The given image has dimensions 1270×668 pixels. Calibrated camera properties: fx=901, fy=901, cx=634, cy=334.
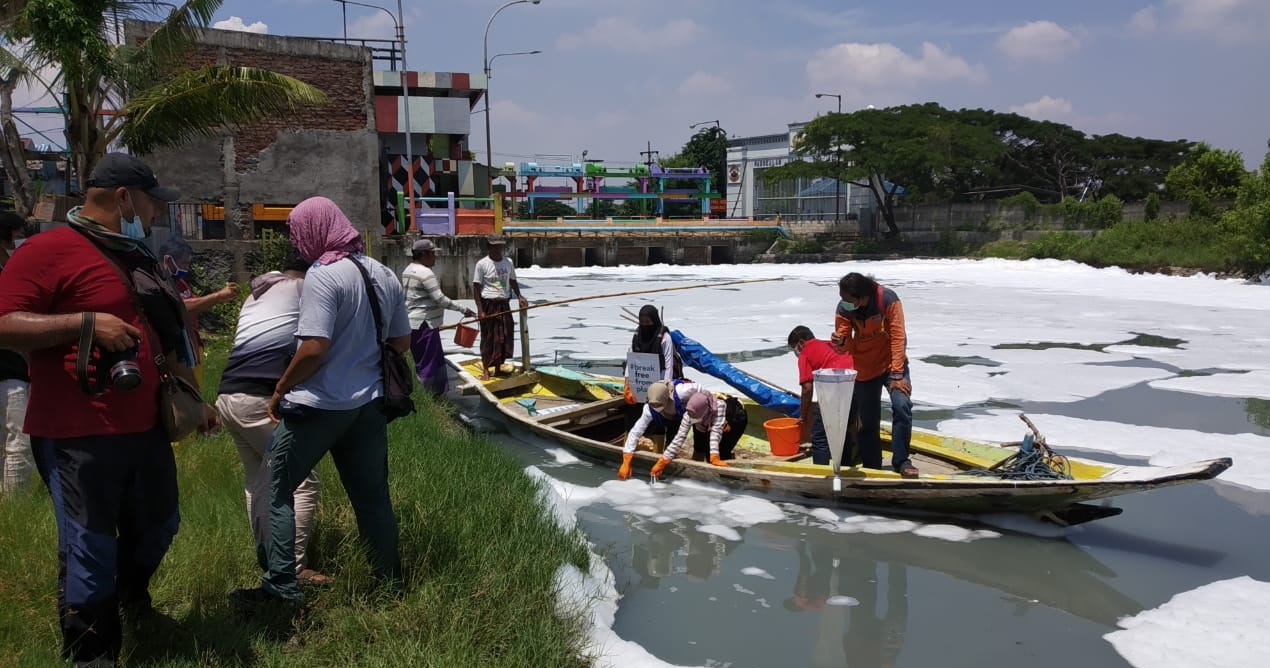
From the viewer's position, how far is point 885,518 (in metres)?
6.35

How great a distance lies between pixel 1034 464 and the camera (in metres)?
5.91

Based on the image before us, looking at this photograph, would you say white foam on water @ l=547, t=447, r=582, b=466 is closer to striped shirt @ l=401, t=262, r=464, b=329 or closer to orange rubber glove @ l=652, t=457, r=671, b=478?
orange rubber glove @ l=652, t=457, r=671, b=478

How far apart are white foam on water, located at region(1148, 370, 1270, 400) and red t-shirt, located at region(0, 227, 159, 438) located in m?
11.8

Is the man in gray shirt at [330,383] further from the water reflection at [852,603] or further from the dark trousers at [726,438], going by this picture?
the dark trousers at [726,438]

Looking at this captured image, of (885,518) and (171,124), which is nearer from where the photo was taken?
(885,518)

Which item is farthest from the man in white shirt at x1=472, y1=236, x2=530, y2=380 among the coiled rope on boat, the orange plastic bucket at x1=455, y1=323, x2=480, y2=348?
the coiled rope on boat

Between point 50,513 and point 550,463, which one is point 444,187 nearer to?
point 550,463

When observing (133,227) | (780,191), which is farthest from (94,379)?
(780,191)

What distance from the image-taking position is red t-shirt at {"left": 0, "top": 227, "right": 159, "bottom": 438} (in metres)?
2.77

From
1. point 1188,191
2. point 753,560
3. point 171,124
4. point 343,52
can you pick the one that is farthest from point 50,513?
point 1188,191

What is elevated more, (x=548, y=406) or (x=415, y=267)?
(x=415, y=267)

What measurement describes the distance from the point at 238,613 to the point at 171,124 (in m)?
8.96

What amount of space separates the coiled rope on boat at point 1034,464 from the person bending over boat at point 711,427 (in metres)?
1.95

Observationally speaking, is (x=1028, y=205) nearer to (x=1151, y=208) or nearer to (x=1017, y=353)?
(x=1151, y=208)
